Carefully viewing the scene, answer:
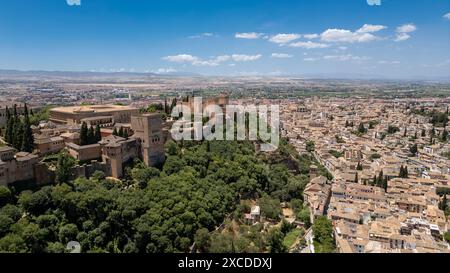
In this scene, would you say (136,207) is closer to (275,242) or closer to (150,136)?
(150,136)

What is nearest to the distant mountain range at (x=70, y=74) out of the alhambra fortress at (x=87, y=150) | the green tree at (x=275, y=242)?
the alhambra fortress at (x=87, y=150)

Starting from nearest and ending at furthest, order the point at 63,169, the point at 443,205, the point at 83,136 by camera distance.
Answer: the point at 63,169
the point at 83,136
the point at 443,205

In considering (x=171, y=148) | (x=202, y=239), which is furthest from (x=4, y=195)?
(x=171, y=148)

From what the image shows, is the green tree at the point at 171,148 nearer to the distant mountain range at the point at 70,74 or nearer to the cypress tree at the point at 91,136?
the cypress tree at the point at 91,136

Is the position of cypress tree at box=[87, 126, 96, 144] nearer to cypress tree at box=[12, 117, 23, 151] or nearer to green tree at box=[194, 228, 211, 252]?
cypress tree at box=[12, 117, 23, 151]

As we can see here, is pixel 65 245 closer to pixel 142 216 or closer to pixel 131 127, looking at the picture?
pixel 142 216

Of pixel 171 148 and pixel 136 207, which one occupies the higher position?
pixel 171 148

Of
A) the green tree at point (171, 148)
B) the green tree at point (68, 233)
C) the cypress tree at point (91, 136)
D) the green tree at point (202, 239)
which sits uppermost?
the cypress tree at point (91, 136)
